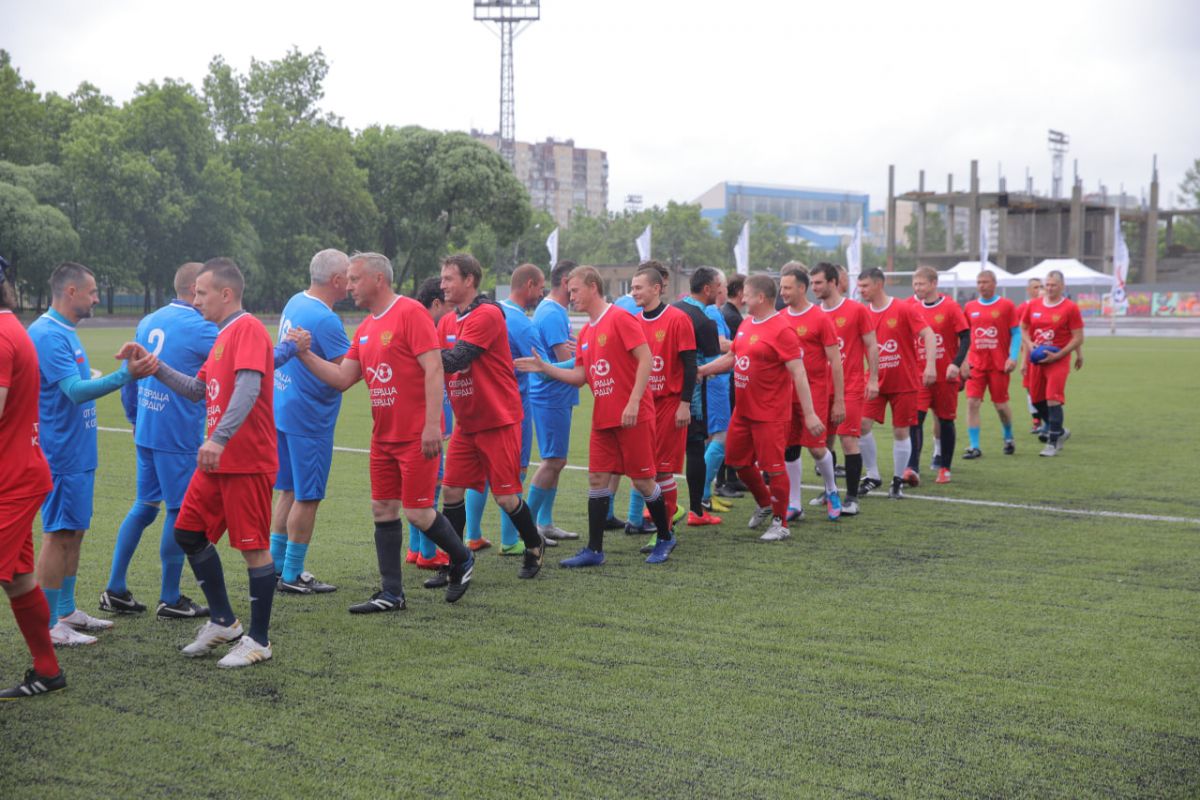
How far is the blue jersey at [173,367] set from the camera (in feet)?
19.4

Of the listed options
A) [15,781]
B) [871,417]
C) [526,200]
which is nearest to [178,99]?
[526,200]

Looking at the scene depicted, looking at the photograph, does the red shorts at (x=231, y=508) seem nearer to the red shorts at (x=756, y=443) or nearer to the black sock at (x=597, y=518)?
the black sock at (x=597, y=518)

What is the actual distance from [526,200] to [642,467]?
61230 mm

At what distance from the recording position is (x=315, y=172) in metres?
65.6

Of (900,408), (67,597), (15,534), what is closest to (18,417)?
(15,534)

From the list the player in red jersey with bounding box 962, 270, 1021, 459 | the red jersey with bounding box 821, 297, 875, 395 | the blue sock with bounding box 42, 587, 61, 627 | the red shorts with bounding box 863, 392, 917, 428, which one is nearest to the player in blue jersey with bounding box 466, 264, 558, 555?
the blue sock with bounding box 42, 587, 61, 627

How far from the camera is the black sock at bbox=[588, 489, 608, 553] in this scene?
7.32m

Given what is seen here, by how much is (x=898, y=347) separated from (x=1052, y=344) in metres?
3.99

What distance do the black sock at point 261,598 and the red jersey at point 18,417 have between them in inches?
41.6

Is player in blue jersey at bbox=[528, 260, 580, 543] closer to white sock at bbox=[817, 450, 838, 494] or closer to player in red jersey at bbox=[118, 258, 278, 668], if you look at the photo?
white sock at bbox=[817, 450, 838, 494]

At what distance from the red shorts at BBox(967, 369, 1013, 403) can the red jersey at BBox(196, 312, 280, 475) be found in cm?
968

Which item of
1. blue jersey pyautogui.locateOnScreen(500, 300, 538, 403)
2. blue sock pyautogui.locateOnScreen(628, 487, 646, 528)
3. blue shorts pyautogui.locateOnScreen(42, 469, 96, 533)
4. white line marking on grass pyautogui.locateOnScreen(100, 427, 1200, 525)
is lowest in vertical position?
white line marking on grass pyautogui.locateOnScreen(100, 427, 1200, 525)

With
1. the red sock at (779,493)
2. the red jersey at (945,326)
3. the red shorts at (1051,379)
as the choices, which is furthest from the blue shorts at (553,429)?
the red shorts at (1051,379)

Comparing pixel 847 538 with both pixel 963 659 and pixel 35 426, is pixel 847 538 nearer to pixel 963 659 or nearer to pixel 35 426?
pixel 963 659
